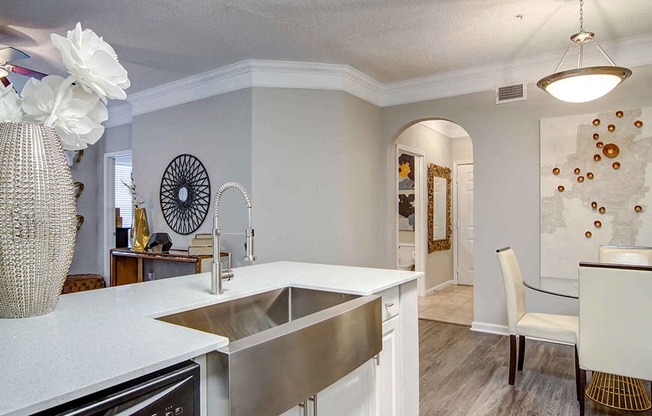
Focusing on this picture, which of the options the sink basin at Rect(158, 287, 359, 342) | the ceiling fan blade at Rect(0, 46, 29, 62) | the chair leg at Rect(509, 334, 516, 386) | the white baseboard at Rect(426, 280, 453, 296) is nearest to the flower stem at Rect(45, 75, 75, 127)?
the sink basin at Rect(158, 287, 359, 342)

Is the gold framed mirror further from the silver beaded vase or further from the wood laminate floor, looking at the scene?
the silver beaded vase

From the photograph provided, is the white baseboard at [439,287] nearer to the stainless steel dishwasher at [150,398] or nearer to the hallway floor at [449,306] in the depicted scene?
the hallway floor at [449,306]

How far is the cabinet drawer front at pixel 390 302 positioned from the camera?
6.09 ft

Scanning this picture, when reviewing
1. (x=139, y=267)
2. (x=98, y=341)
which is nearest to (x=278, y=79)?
(x=139, y=267)

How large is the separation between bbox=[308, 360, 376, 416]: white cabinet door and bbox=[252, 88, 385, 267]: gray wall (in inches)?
93.8

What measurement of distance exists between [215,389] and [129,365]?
10.5 inches

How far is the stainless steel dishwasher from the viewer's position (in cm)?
77

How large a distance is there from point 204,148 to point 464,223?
14.6 ft

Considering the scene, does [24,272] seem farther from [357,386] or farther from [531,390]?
[531,390]

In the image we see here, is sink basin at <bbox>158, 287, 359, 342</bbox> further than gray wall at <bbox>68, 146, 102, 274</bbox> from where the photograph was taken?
No

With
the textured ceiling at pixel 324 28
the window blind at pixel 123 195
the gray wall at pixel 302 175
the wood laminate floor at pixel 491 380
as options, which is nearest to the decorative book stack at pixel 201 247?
the gray wall at pixel 302 175

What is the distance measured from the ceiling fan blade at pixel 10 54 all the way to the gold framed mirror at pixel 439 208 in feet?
16.1

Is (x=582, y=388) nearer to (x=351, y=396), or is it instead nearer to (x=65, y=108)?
(x=351, y=396)

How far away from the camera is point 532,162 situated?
3930mm
